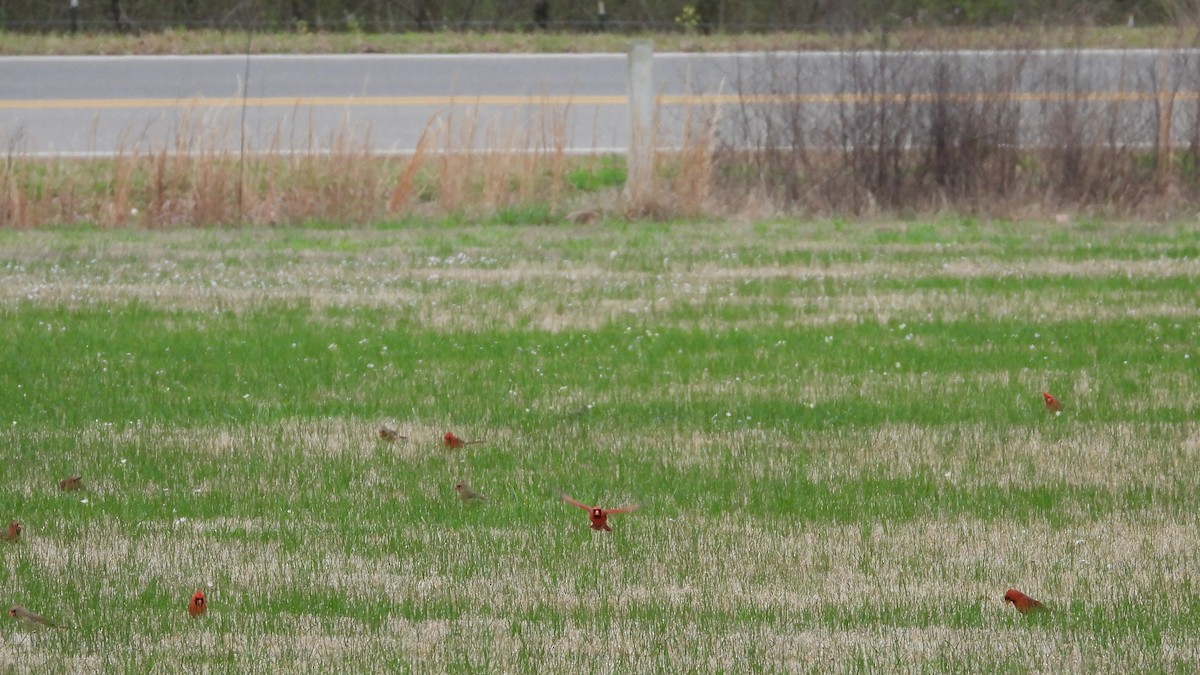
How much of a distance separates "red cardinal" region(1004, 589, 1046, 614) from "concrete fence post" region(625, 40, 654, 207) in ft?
37.7

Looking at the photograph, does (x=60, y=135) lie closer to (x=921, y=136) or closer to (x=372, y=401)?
(x=921, y=136)

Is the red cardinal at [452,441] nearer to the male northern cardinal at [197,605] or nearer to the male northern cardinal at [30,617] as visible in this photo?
the male northern cardinal at [197,605]

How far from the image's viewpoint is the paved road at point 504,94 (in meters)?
16.6

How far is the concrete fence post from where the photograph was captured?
52.9 feet

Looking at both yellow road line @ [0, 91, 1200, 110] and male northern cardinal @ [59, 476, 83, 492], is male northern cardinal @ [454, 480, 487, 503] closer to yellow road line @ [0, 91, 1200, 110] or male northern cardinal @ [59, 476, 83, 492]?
male northern cardinal @ [59, 476, 83, 492]

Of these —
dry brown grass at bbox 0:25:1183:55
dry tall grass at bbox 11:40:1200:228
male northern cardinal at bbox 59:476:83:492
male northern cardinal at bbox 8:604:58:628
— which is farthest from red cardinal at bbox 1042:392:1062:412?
dry brown grass at bbox 0:25:1183:55

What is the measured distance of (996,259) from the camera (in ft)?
41.9

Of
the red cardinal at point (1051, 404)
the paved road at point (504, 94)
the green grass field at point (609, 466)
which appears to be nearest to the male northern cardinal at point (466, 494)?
the green grass field at point (609, 466)

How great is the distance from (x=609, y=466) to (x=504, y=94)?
1466 cm

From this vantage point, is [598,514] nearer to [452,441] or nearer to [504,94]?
[452,441]

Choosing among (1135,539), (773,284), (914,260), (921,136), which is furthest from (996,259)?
(1135,539)

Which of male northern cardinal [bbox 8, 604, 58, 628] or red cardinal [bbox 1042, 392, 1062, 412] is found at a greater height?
male northern cardinal [bbox 8, 604, 58, 628]

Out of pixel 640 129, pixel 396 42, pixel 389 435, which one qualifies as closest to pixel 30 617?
pixel 389 435

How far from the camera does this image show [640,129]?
52.9 feet
